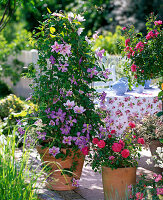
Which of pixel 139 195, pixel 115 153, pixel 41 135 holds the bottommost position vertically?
pixel 139 195

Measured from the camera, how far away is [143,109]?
15.0 ft

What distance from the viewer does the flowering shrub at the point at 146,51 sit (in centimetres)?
334

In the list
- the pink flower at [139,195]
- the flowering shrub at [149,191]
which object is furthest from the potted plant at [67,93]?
the pink flower at [139,195]

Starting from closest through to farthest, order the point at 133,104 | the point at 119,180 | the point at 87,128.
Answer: the point at 119,180, the point at 87,128, the point at 133,104

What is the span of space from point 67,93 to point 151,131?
1119 millimetres

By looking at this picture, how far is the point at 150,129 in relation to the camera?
141 inches

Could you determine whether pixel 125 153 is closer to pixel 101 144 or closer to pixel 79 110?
pixel 101 144

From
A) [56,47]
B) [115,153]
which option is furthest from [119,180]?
[56,47]

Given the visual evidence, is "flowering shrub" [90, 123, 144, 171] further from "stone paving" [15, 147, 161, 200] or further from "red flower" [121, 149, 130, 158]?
"stone paving" [15, 147, 161, 200]

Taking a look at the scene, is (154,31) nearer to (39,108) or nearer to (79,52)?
(79,52)

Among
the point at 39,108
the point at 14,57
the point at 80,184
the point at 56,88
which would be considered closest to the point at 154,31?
the point at 56,88

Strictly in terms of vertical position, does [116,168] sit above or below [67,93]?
below

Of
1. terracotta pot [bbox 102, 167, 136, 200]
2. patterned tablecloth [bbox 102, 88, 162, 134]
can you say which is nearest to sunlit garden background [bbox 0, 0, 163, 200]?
terracotta pot [bbox 102, 167, 136, 200]

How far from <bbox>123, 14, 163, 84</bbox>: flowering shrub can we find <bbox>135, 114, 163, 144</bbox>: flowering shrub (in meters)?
0.47
